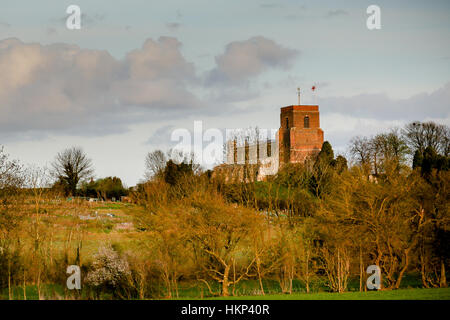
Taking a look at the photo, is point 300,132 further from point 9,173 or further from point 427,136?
point 9,173

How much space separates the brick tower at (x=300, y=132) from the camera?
89500mm

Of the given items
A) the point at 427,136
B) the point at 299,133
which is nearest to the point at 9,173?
the point at 427,136

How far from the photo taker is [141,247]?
2698 cm

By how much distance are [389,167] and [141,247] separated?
47.7 ft

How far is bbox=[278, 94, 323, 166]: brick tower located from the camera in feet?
294

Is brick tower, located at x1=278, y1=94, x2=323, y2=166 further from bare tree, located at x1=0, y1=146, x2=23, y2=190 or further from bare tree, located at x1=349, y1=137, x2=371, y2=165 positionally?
bare tree, located at x1=0, y1=146, x2=23, y2=190

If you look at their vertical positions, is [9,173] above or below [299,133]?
below

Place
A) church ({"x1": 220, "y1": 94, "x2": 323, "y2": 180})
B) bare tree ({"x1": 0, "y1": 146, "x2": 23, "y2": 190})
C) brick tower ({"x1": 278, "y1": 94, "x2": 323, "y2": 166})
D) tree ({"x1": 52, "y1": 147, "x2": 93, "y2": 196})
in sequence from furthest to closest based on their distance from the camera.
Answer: brick tower ({"x1": 278, "y1": 94, "x2": 323, "y2": 166}) → church ({"x1": 220, "y1": 94, "x2": 323, "y2": 180}) → tree ({"x1": 52, "y1": 147, "x2": 93, "y2": 196}) → bare tree ({"x1": 0, "y1": 146, "x2": 23, "y2": 190})

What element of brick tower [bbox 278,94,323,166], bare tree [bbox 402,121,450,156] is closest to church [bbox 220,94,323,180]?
brick tower [bbox 278,94,323,166]

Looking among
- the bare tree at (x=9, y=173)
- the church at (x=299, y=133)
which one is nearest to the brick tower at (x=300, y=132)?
the church at (x=299, y=133)

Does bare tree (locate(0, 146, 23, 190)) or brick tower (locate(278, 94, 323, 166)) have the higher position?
brick tower (locate(278, 94, 323, 166))

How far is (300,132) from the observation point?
91062mm

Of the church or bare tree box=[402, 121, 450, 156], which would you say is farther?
the church
